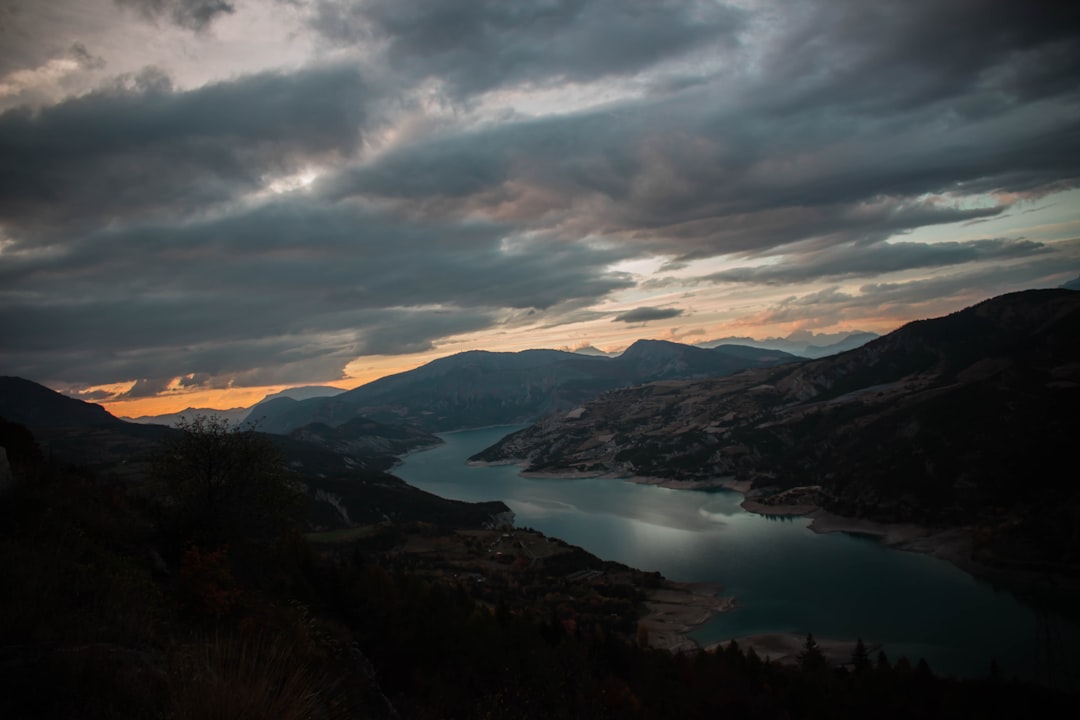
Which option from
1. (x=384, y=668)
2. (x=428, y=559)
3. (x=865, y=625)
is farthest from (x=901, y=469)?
(x=384, y=668)

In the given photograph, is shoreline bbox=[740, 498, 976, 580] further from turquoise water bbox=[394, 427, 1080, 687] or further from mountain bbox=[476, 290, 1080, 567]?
mountain bbox=[476, 290, 1080, 567]

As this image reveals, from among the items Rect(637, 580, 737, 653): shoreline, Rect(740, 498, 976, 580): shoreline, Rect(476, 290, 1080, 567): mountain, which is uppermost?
Rect(476, 290, 1080, 567): mountain

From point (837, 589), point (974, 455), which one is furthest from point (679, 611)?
point (974, 455)

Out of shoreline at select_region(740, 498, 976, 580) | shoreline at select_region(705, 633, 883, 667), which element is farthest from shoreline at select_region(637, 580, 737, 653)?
shoreline at select_region(740, 498, 976, 580)

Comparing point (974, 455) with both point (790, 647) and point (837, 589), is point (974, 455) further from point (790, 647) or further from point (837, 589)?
point (790, 647)

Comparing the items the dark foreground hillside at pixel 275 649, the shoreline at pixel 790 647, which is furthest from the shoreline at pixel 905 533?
the dark foreground hillside at pixel 275 649

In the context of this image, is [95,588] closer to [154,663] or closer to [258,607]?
[154,663]
